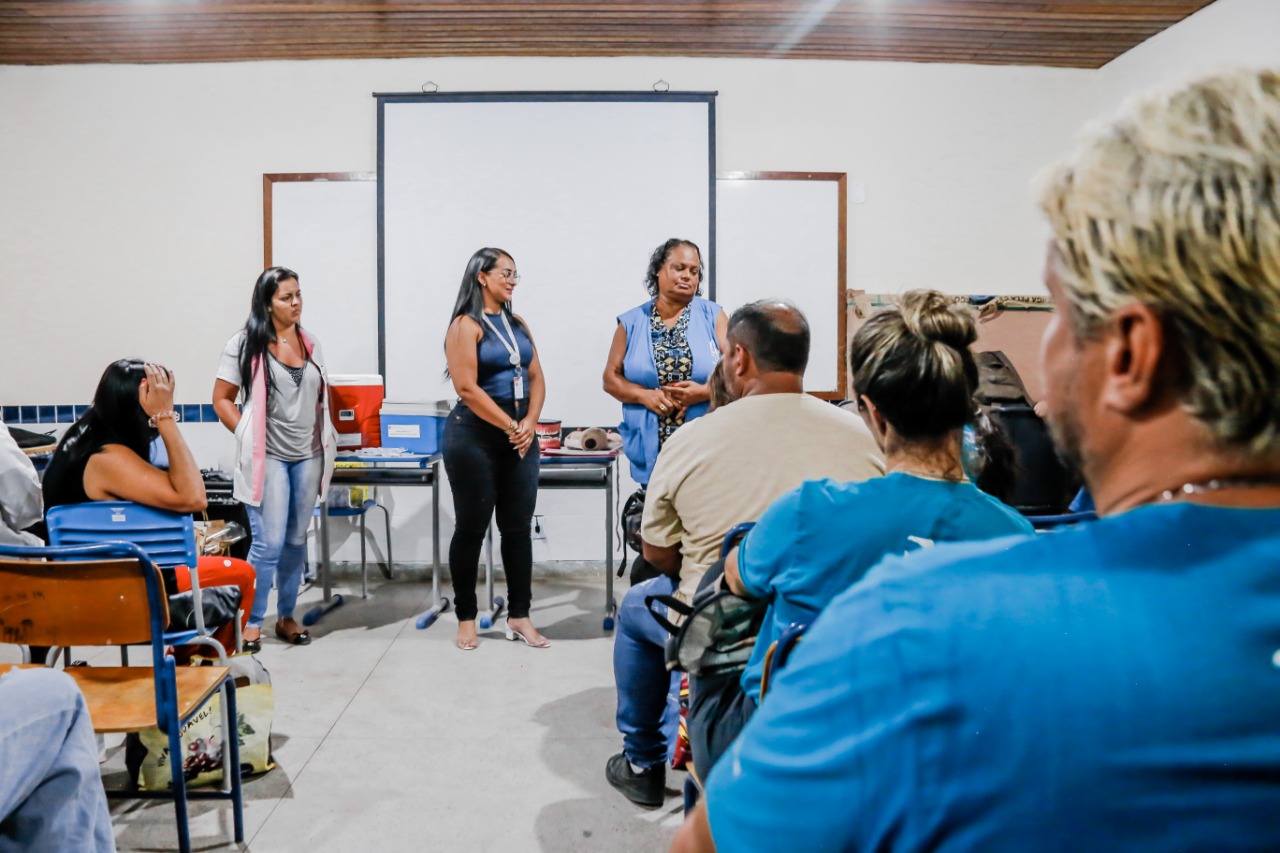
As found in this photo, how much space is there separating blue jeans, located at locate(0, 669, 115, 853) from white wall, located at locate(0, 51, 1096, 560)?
10.8 feet

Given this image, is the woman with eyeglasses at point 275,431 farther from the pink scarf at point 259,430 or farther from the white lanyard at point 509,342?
the white lanyard at point 509,342

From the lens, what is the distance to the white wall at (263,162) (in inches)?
178

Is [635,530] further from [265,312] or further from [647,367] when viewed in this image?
[265,312]

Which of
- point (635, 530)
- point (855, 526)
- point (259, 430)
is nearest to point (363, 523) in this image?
point (259, 430)

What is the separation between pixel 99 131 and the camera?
4559 millimetres

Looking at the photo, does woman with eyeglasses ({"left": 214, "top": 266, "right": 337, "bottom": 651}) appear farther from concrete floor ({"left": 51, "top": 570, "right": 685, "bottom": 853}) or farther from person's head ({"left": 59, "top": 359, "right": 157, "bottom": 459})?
person's head ({"left": 59, "top": 359, "right": 157, "bottom": 459})

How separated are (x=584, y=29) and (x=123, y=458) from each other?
2989mm

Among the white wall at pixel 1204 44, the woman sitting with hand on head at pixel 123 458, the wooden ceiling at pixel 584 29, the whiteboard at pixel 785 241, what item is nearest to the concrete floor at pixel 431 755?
the woman sitting with hand on head at pixel 123 458

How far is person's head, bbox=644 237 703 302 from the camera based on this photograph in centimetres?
339

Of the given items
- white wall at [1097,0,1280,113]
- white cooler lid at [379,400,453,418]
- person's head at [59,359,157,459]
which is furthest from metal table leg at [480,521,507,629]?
white wall at [1097,0,1280,113]

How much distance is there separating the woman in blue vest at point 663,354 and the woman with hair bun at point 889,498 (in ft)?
6.75

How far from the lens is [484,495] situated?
3.29 m

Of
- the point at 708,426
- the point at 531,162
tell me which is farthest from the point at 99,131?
the point at 708,426

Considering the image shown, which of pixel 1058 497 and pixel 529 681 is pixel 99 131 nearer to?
pixel 529 681
